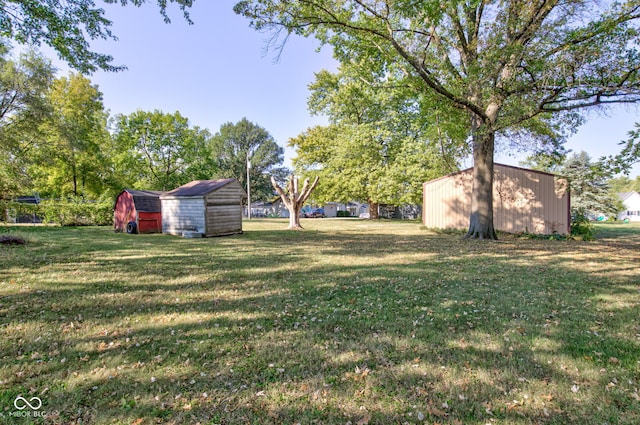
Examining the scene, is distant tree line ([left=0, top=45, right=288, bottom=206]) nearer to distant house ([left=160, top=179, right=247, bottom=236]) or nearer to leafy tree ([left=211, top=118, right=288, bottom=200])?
distant house ([left=160, top=179, right=247, bottom=236])

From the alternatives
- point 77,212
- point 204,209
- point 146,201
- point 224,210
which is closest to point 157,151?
point 77,212

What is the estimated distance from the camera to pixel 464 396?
2.49m

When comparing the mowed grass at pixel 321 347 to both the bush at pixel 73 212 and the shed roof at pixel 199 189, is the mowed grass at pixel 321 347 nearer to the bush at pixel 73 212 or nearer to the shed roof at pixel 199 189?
the shed roof at pixel 199 189

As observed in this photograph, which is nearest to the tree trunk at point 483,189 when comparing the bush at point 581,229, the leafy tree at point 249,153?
the bush at point 581,229

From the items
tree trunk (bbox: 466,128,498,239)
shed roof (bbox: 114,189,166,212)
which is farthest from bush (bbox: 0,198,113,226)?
tree trunk (bbox: 466,128,498,239)

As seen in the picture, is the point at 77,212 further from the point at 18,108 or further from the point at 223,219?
the point at 223,219

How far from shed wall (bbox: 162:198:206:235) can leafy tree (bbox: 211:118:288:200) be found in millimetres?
39860

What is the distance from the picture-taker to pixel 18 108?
17.7 m

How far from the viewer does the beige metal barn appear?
14711 mm

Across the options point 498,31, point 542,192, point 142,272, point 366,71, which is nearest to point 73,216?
point 142,272

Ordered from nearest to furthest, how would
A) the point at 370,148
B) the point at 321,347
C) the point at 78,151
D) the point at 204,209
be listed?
the point at 321,347 → the point at 204,209 → the point at 78,151 → the point at 370,148

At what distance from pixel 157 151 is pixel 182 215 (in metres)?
18.2

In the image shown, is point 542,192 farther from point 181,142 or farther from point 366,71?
point 181,142

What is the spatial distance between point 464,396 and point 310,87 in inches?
1328
